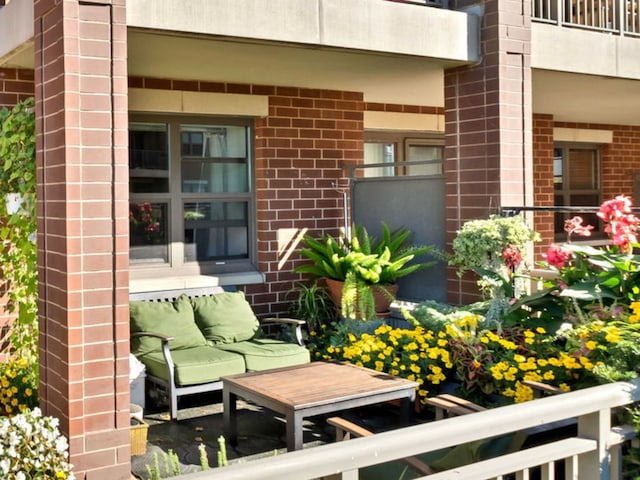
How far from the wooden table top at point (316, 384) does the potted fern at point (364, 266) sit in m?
1.52

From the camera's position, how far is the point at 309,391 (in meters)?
5.35

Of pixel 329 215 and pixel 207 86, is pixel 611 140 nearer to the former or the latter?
pixel 329 215

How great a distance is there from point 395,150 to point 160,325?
4274mm

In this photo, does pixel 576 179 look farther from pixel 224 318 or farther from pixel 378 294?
pixel 224 318

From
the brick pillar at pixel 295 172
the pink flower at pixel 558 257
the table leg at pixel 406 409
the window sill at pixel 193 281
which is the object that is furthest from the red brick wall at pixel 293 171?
the pink flower at pixel 558 257

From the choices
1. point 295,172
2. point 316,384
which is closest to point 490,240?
point 316,384

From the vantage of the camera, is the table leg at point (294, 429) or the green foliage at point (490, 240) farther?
the green foliage at point (490, 240)

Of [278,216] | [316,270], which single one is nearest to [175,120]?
[278,216]

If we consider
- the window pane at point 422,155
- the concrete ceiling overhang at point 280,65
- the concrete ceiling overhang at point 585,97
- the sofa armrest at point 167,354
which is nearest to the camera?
the concrete ceiling overhang at point 280,65

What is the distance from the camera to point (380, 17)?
20.8ft

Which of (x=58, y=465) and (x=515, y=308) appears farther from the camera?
(x=515, y=308)

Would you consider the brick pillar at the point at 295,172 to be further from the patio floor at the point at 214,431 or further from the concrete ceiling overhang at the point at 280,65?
the patio floor at the point at 214,431

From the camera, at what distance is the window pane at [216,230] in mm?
8242

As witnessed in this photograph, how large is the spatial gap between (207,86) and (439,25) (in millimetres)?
2489
